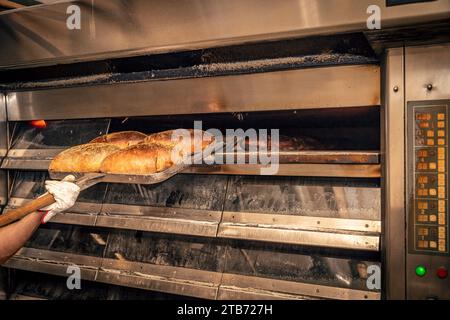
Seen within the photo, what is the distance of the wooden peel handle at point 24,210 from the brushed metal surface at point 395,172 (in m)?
1.47

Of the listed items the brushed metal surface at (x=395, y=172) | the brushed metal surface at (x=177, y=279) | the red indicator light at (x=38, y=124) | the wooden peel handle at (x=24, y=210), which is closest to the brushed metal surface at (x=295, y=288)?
the brushed metal surface at (x=177, y=279)

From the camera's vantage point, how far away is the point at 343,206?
175 centimetres

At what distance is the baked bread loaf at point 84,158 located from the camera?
6.04 feet

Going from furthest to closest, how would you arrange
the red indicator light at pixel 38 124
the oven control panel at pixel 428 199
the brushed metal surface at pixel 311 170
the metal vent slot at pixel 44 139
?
the red indicator light at pixel 38 124 → the metal vent slot at pixel 44 139 → the brushed metal surface at pixel 311 170 → the oven control panel at pixel 428 199

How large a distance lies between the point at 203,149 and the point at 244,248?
1.89 ft

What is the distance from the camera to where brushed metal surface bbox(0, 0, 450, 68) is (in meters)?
1.38

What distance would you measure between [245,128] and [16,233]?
4.32ft

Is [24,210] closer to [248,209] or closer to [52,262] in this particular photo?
[52,262]

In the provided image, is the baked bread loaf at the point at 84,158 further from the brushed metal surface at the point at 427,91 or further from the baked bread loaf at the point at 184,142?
the brushed metal surface at the point at 427,91

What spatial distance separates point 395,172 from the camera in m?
1.43

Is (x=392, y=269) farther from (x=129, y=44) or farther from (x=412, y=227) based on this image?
(x=129, y=44)

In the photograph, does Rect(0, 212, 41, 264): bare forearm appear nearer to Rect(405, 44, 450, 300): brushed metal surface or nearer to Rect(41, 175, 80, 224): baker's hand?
Rect(41, 175, 80, 224): baker's hand

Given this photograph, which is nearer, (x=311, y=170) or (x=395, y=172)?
(x=395, y=172)

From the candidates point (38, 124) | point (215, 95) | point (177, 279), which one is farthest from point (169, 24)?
point (38, 124)
